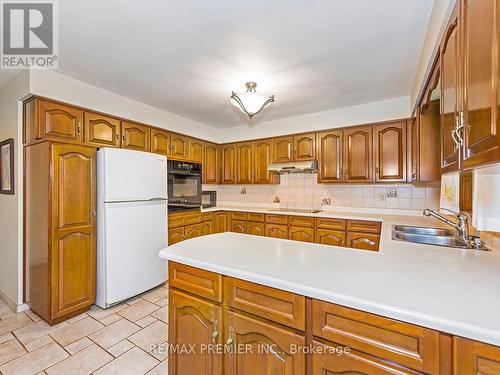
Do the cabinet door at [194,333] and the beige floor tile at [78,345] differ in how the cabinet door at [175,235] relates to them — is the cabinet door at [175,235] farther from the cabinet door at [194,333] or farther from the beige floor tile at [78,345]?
the cabinet door at [194,333]

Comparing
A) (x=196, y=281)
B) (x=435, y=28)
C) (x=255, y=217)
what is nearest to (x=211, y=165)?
(x=255, y=217)

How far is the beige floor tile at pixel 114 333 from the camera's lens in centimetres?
199

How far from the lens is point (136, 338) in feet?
6.72

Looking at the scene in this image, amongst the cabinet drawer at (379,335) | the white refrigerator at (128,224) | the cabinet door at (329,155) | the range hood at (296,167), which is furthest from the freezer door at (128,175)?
the cabinet drawer at (379,335)

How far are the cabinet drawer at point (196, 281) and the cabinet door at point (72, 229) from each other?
63.2 inches

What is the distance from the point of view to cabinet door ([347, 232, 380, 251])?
114 inches

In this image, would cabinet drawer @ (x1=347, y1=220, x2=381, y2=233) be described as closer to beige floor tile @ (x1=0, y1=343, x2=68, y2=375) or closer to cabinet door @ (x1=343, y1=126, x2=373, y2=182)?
cabinet door @ (x1=343, y1=126, x2=373, y2=182)

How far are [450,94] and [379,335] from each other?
1189mm

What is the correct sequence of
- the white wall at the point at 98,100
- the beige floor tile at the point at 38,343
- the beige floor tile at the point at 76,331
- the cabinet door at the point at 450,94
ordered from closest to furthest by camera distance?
the cabinet door at the point at 450,94
the beige floor tile at the point at 38,343
the beige floor tile at the point at 76,331
the white wall at the point at 98,100

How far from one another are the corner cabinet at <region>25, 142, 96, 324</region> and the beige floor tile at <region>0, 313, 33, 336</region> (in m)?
0.10

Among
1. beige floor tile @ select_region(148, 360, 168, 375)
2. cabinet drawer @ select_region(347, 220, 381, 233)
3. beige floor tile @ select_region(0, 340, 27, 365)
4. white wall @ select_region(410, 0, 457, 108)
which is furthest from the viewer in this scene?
cabinet drawer @ select_region(347, 220, 381, 233)

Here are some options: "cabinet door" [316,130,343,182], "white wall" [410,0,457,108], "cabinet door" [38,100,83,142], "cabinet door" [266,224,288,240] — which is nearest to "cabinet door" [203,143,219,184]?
"cabinet door" [266,224,288,240]

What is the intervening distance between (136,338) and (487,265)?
7.98 feet

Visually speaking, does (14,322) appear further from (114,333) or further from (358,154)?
(358,154)
